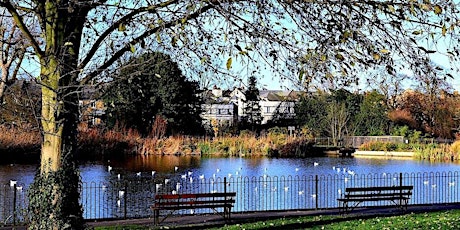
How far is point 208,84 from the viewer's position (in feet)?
26.7

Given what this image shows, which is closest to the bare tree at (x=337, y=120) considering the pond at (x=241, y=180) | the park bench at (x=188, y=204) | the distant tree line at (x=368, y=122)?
the distant tree line at (x=368, y=122)

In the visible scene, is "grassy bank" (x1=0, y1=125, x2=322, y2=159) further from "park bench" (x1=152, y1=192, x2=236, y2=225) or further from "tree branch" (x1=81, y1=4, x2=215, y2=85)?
"tree branch" (x1=81, y1=4, x2=215, y2=85)

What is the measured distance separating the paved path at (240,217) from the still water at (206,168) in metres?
9.79

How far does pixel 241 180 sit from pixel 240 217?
7.25 metres

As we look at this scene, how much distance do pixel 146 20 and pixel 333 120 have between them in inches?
1604

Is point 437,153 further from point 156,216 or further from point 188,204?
point 156,216

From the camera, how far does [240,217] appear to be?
14016 millimetres

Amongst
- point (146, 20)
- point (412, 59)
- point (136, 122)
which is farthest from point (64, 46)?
point (136, 122)

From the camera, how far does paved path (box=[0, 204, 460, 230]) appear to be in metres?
12.9

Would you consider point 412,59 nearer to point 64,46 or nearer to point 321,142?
point 64,46

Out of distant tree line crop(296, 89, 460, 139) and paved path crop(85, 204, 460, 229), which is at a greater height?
distant tree line crop(296, 89, 460, 139)

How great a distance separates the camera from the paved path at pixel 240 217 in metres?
12.9

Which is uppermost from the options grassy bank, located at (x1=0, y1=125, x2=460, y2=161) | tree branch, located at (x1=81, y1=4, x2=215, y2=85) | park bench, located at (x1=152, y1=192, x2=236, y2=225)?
tree branch, located at (x1=81, y1=4, x2=215, y2=85)

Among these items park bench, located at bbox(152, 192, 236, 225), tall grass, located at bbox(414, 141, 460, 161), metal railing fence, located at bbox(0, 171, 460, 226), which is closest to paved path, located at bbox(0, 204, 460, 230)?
park bench, located at bbox(152, 192, 236, 225)
